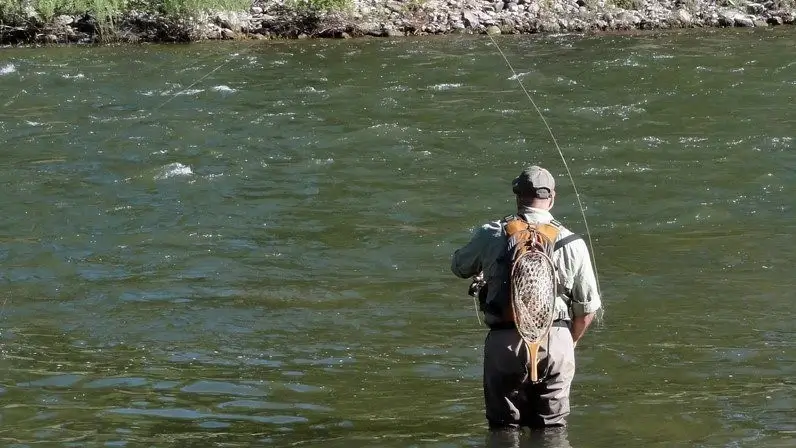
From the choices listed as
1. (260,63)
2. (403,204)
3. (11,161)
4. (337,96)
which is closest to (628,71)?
(337,96)

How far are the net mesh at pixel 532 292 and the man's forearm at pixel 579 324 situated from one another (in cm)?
24

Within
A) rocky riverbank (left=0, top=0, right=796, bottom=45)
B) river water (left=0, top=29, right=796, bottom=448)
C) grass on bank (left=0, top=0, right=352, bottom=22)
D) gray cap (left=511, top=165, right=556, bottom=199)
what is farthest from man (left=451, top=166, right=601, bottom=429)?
grass on bank (left=0, top=0, right=352, bottom=22)

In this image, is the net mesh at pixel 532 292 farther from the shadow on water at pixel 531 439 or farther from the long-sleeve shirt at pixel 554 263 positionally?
the shadow on water at pixel 531 439

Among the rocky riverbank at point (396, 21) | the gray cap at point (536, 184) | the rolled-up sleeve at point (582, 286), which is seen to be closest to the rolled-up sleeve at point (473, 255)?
the gray cap at point (536, 184)

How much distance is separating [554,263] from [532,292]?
18 centimetres

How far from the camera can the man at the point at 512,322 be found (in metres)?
4.96

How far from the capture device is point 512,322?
4.98m

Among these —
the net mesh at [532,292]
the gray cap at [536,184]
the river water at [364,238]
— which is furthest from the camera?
the river water at [364,238]

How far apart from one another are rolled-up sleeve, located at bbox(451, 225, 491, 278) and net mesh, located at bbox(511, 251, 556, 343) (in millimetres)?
262

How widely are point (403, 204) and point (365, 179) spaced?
1.02 metres

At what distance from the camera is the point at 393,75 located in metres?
17.4

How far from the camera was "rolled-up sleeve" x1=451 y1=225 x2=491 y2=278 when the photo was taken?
5.07 m

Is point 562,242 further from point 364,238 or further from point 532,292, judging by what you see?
point 364,238

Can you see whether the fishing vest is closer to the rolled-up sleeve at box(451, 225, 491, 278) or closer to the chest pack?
the chest pack
